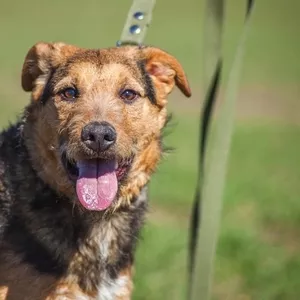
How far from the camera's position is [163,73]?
19.3ft

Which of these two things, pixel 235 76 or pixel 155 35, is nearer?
pixel 235 76

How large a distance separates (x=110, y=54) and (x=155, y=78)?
0.40 metres

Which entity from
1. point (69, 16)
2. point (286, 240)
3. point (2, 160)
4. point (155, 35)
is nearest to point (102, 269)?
point (2, 160)

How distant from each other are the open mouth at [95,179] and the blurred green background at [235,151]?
759mm

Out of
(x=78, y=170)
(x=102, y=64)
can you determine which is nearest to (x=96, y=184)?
(x=78, y=170)

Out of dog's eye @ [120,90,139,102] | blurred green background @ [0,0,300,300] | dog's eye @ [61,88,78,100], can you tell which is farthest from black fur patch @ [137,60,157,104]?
dog's eye @ [61,88,78,100]

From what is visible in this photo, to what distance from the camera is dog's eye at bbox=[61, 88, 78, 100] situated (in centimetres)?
542

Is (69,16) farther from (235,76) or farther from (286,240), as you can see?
(235,76)

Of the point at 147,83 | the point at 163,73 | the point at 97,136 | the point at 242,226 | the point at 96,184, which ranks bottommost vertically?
the point at 242,226

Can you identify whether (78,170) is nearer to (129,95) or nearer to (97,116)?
(97,116)

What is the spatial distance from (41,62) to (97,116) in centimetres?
77

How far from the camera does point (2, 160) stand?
220 inches

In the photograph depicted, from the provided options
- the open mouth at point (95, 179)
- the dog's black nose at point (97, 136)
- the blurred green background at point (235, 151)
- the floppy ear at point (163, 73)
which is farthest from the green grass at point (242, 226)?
the dog's black nose at point (97, 136)

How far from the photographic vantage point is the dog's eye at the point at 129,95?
5536mm
